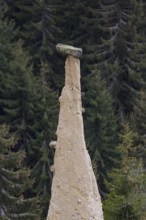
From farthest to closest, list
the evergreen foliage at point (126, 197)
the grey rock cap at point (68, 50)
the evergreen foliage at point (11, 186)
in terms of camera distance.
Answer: the evergreen foliage at point (11, 186), the evergreen foliage at point (126, 197), the grey rock cap at point (68, 50)

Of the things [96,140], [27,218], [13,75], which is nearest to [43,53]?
[13,75]

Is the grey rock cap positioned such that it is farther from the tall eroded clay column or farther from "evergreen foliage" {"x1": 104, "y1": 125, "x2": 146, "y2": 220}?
"evergreen foliage" {"x1": 104, "y1": 125, "x2": 146, "y2": 220}

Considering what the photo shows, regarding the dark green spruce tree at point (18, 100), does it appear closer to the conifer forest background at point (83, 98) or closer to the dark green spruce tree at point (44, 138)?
the conifer forest background at point (83, 98)

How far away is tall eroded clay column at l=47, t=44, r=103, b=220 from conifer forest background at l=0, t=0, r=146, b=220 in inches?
211

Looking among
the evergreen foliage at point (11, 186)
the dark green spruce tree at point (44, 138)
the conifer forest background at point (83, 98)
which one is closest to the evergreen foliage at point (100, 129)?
the conifer forest background at point (83, 98)

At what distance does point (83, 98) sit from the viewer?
3294 centimetres

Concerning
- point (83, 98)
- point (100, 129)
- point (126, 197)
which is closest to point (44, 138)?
point (100, 129)

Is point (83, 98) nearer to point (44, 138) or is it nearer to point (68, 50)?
point (44, 138)

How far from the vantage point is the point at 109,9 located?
40.3 metres

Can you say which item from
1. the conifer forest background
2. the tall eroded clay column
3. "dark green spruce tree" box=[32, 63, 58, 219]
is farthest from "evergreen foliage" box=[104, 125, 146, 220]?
"dark green spruce tree" box=[32, 63, 58, 219]

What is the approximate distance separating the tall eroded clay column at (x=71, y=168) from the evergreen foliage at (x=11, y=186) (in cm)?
1021

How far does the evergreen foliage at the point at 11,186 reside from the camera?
80.8 feet

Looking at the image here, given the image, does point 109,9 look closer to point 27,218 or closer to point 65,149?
point 27,218

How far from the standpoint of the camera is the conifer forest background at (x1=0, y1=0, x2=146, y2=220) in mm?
24375
